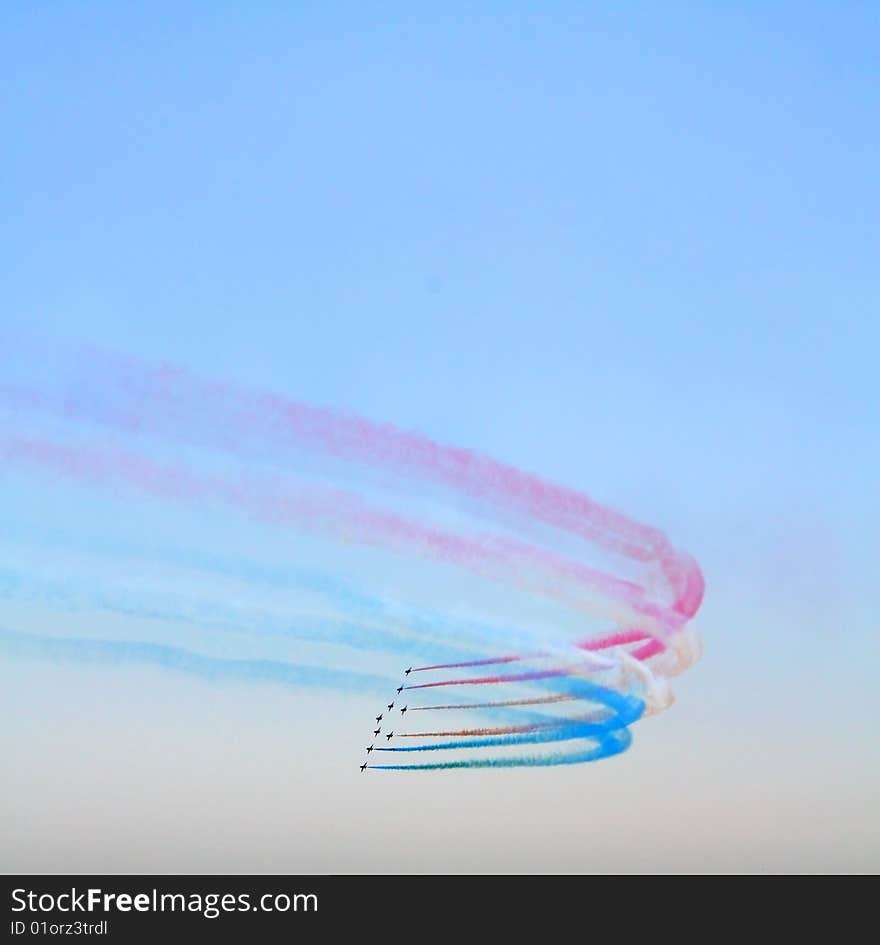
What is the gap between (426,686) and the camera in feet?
46.4

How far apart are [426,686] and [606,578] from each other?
6.07 feet
